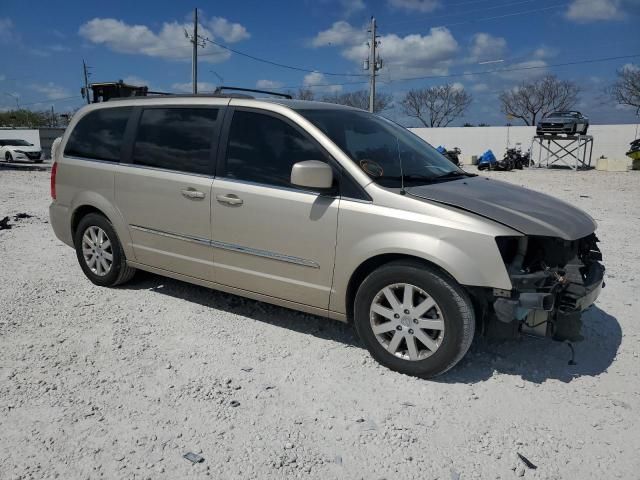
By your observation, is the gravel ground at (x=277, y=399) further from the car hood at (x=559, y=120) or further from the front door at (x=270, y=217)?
the car hood at (x=559, y=120)

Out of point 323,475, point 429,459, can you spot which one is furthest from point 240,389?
point 429,459

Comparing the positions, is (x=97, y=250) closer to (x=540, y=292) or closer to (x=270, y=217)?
(x=270, y=217)

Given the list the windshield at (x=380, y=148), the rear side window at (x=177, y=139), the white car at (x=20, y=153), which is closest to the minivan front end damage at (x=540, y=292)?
the windshield at (x=380, y=148)

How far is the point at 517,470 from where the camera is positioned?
255 cm

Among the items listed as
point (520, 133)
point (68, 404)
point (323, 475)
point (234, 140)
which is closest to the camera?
point (323, 475)

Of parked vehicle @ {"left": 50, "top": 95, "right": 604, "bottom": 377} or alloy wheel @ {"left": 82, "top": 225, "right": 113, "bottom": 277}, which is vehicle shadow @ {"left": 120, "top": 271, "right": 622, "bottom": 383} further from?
alloy wheel @ {"left": 82, "top": 225, "right": 113, "bottom": 277}

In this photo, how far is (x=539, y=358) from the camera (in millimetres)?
3723

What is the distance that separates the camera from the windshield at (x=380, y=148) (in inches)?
144

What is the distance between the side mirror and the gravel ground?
1.27 meters

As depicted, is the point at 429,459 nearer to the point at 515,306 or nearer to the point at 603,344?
the point at 515,306

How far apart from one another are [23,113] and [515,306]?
91.0m

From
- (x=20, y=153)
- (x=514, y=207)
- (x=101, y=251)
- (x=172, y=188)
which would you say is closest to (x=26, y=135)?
(x=20, y=153)

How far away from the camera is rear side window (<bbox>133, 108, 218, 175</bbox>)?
13.7 feet

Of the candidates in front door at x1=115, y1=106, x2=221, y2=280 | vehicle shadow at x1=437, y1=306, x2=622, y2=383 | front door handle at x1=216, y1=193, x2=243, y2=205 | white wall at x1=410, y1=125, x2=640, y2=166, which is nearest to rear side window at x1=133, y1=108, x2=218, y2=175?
front door at x1=115, y1=106, x2=221, y2=280
